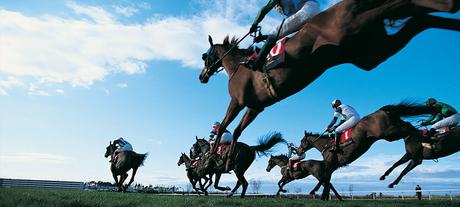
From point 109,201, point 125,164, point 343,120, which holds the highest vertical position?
point 343,120

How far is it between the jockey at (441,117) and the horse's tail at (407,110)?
0.71m

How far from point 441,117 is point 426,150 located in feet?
3.99

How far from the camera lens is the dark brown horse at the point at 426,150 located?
11.4m

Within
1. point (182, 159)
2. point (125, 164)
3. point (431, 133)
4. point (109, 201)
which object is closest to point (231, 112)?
point (109, 201)

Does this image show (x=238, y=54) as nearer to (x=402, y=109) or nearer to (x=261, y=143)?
(x=402, y=109)

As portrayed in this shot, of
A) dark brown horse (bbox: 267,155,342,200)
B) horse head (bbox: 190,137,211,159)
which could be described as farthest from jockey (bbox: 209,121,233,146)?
dark brown horse (bbox: 267,155,342,200)

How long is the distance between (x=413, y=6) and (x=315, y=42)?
1.16 m

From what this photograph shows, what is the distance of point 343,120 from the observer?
1218 centimetres

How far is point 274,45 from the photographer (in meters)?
5.04

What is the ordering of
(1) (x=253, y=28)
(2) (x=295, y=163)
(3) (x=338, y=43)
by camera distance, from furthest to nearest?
(2) (x=295, y=163)
(1) (x=253, y=28)
(3) (x=338, y=43)

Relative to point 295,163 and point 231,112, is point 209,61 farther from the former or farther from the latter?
point 295,163

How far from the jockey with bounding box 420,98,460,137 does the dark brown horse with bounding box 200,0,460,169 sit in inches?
334

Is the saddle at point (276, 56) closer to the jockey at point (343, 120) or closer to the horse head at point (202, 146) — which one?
the jockey at point (343, 120)

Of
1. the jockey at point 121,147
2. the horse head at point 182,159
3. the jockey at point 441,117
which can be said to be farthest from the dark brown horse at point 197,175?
the jockey at point 441,117
